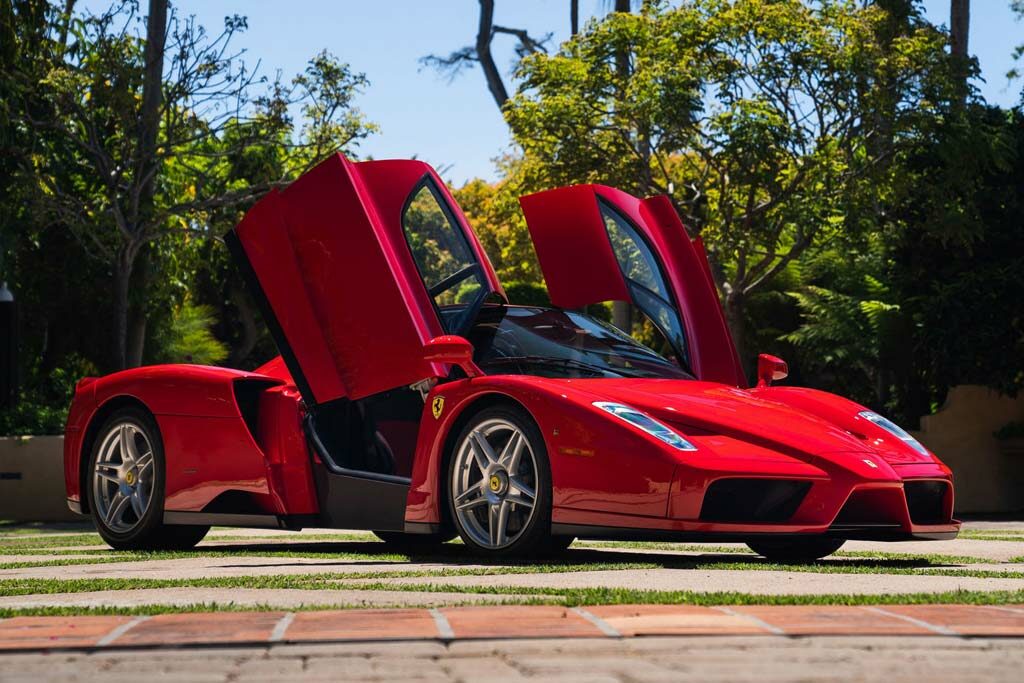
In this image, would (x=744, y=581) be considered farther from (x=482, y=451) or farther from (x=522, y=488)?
(x=482, y=451)

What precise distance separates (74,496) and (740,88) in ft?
41.0

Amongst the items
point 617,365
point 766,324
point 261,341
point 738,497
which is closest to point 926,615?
point 738,497

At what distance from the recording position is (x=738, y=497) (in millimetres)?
6707

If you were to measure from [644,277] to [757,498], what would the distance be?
238 centimetres

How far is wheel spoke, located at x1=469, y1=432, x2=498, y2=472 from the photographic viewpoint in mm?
7246

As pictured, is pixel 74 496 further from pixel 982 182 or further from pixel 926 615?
pixel 982 182

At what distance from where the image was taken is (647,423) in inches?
269

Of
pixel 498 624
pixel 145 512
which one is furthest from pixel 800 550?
pixel 498 624

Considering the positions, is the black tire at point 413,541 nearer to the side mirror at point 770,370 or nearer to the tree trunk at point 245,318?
the side mirror at point 770,370

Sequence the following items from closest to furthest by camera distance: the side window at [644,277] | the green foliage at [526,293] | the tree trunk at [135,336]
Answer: the side window at [644,277]
the tree trunk at [135,336]
the green foliage at [526,293]

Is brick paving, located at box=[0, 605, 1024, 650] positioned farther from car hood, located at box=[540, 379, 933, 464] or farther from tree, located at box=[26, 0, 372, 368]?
tree, located at box=[26, 0, 372, 368]

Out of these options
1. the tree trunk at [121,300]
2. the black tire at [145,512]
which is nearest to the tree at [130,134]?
the tree trunk at [121,300]

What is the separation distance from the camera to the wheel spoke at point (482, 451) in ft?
23.8

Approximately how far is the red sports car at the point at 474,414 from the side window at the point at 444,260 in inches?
0.7
